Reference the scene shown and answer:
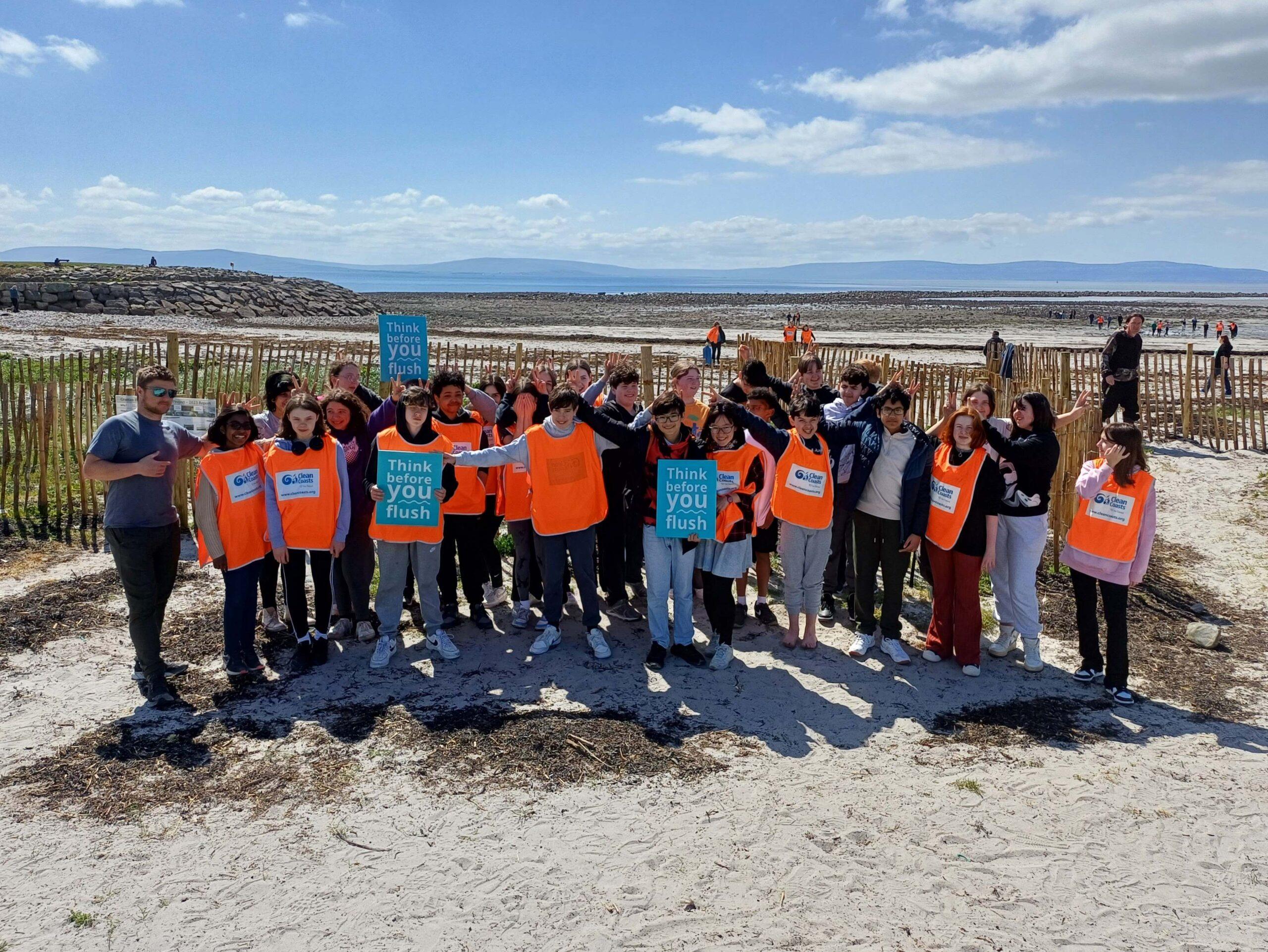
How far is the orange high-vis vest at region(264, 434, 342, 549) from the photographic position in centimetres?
570

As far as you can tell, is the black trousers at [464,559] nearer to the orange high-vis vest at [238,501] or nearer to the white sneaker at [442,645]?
the white sneaker at [442,645]

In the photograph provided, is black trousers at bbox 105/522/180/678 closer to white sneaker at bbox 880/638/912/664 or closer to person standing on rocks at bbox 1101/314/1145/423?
white sneaker at bbox 880/638/912/664

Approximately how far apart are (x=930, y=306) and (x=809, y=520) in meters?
74.8

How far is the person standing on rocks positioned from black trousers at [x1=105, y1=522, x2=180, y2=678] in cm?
1270

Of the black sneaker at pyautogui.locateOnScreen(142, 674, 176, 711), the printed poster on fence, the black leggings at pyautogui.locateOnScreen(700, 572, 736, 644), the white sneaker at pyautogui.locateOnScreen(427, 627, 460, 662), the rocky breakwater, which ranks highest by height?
the rocky breakwater

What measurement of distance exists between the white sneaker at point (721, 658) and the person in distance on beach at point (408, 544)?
1.78 m

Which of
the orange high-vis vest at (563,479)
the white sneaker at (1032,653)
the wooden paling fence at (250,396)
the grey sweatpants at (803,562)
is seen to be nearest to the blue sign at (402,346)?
the wooden paling fence at (250,396)

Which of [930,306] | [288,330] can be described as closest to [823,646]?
[288,330]

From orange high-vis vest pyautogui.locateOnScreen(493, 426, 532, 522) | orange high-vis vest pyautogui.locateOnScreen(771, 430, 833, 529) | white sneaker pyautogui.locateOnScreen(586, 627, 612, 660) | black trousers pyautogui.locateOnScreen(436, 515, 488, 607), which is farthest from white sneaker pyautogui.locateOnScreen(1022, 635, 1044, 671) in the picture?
black trousers pyautogui.locateOnScreen(436, 515, 488, 607)

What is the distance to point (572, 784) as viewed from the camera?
Answer: 181 inches

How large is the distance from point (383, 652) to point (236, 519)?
1304mm

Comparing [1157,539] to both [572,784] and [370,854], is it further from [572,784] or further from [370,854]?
[370,854]

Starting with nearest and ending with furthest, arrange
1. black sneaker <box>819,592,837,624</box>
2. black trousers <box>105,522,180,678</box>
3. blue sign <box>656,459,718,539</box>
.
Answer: black trousers <box>105,522,180,678</box>
blue sign <box>656,459,718,539</box>
black sneaker <box>819,592,837,624</box>

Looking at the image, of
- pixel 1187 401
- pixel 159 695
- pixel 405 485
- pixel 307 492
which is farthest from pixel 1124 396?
pixel 159 695
